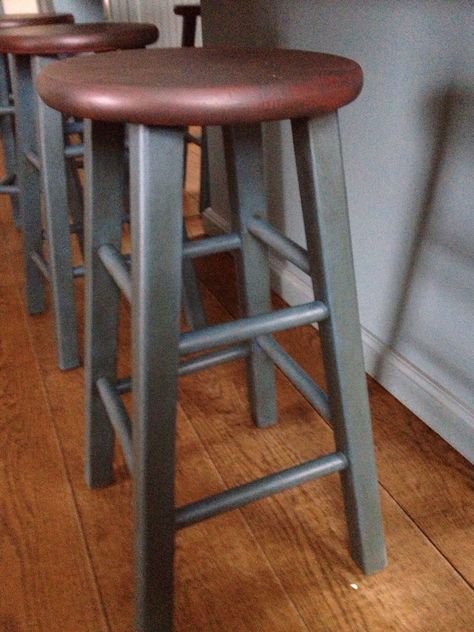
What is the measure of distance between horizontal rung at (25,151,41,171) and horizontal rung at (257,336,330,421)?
26.7 inches

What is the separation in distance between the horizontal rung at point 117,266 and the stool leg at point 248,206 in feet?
0.82

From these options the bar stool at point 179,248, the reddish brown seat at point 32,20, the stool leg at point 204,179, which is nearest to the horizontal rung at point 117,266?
the bar stool at point 179,248

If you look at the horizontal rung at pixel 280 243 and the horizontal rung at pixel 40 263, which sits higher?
the horizontal rung at pixel 280 243

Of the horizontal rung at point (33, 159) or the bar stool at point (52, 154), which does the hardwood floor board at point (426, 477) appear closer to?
the bar stool at point (52, 154)

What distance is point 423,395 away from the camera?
1166 mm

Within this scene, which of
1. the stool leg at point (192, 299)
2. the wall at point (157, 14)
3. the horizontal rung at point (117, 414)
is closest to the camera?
the horizontal rung at point (117, 414)

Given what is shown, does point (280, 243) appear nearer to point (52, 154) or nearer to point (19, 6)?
point (52, 154)

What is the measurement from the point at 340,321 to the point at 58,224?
2.64ft

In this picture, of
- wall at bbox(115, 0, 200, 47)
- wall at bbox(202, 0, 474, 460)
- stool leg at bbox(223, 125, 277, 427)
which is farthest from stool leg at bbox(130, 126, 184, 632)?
wall at bbox(115, 0, 200, 47)

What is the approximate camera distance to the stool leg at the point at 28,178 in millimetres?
1300

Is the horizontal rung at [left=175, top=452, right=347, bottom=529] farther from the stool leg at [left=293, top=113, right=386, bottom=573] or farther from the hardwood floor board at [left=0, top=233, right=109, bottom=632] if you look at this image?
the hardwood floor board at [left=0, top=233, right=109, bottom=632]

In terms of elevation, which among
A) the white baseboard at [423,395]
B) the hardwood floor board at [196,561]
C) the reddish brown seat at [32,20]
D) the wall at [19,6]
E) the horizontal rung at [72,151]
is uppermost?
the wall at [19,6]

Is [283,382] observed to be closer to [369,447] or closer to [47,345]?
[369,447]

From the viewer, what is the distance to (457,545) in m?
0.93
